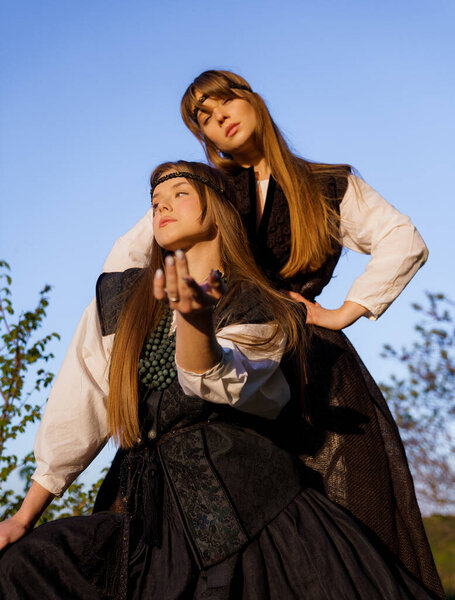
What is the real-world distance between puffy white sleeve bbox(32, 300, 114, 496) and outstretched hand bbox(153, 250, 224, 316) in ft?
3.15

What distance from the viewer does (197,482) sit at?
232cm

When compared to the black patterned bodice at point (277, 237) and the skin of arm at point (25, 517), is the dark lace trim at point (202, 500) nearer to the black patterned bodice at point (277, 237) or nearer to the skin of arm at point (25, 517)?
the skin of arm at point (25, 517)

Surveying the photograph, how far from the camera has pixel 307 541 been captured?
7.46 ft

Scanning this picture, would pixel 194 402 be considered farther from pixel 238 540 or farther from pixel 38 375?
pixel 38 375


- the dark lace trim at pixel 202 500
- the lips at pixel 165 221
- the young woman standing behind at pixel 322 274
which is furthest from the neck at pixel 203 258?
the dark lace trim at pixel 202 500

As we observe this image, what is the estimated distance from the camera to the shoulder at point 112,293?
2.81 m

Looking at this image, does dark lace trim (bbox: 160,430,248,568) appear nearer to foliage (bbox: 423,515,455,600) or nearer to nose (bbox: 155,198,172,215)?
nose (bbox: 155,198,172,215)

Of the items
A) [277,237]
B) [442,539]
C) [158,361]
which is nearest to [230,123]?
[277,237]

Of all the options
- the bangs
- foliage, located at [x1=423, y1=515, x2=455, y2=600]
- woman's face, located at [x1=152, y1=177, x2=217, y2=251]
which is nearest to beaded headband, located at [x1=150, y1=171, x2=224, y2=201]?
woman's face, located at [x1=152, y1=177, x2=217, y2=251]

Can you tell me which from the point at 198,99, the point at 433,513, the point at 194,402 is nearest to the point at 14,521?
the point at 194,402

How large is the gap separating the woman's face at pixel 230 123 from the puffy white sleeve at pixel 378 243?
1.84 ft

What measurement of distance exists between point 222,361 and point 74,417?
2.73ft

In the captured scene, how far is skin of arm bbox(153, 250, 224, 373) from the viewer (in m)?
1.76

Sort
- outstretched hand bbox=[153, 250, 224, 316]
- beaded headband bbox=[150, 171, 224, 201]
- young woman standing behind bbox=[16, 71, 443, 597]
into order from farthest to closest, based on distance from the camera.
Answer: beaded headband bbox=[150, 171, 224, 201]
young woman standing behind bbox=[16, 71, 443, 597]
outstretched hand bbox=[153, 250, 224, 316]
